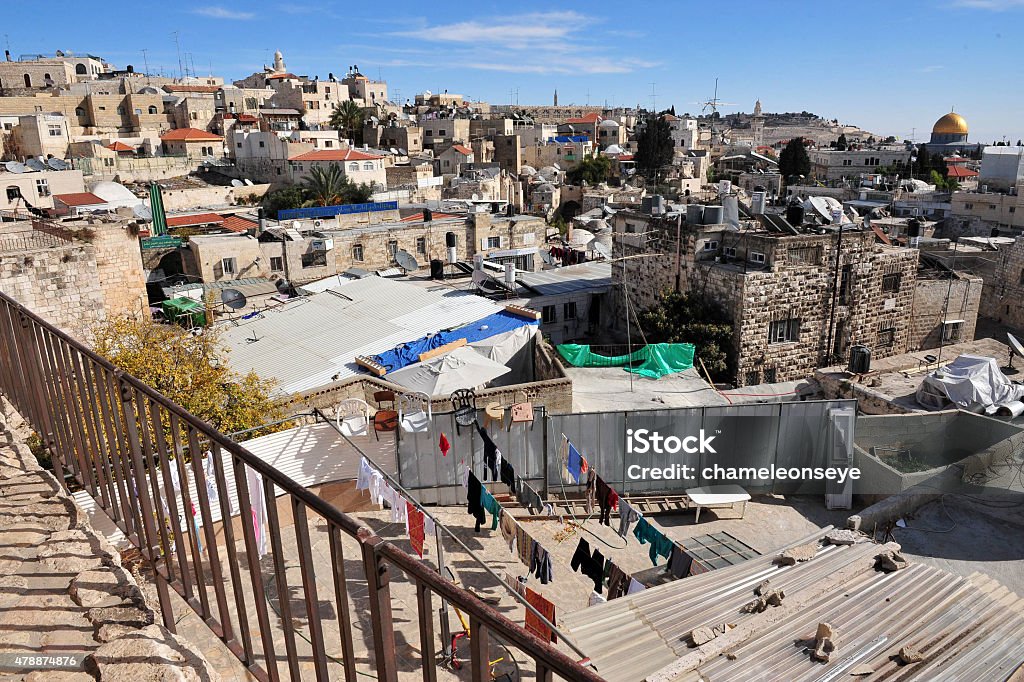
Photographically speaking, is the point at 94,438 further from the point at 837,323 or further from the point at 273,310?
the point at 837,323

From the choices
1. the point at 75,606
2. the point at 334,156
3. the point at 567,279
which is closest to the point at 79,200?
the point at 334,156

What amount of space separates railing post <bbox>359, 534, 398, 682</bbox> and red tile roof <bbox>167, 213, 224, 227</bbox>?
103ft

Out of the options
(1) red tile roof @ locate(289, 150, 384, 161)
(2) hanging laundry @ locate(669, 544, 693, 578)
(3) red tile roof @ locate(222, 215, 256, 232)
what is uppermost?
(1) red tile roof @ locate(289, 150, 384, 161)

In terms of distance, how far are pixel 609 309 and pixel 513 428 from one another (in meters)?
12.1

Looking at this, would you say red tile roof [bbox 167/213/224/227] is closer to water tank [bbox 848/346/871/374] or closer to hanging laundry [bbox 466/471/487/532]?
hanging laundry [bbox 466/471/487/532]

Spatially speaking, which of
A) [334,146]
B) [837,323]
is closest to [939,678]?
[837,323]

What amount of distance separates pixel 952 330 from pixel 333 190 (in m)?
32.9

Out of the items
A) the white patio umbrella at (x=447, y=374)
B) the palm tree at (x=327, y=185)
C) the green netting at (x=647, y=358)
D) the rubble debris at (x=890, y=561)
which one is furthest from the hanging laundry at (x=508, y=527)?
the palm tree at (x=327, y=185)

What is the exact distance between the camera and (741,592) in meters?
7.81

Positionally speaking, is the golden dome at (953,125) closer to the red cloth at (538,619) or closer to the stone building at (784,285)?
the stone building at (784,285)

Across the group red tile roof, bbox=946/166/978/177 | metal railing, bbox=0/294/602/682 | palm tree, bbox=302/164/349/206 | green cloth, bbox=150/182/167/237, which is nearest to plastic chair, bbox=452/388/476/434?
metal railing, bbox=0/294/602/682

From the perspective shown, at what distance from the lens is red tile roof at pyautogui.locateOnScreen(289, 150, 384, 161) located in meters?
47.4

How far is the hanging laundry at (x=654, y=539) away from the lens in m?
9.30

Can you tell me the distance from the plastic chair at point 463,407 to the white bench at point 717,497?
398 centimetres
